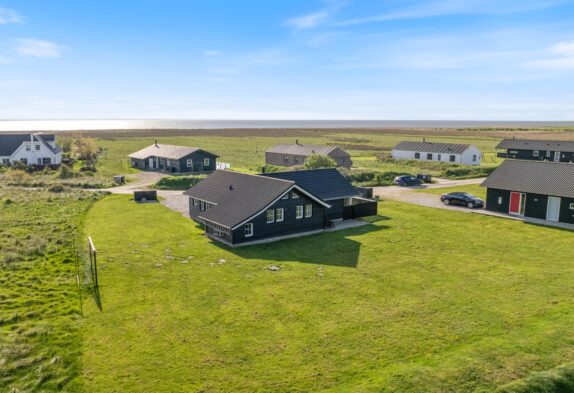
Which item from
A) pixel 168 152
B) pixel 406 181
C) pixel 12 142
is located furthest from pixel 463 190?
pixel 12 142

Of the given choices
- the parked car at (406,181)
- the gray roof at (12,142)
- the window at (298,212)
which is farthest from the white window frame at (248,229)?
the gray roof at (12,142)

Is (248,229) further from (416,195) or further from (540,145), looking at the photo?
(540,145)

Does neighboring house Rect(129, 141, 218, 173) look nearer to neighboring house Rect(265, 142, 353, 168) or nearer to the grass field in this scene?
neighboring house Rect(265, 142, 353, 168)

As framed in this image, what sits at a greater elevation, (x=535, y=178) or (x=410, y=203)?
(x=535, y=178)

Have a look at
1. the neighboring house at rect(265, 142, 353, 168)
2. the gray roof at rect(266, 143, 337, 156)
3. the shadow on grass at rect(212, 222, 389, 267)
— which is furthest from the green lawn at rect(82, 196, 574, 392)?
the gray roof at rect(266, 143, 337, 156)

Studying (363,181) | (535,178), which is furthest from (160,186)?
(535,178)

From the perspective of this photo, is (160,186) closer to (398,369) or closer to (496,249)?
(496,249)
